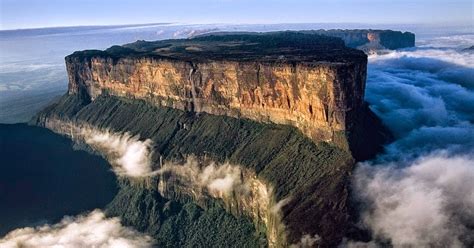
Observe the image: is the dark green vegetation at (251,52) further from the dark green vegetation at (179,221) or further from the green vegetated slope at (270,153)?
the dark green vegetation at (179,221)

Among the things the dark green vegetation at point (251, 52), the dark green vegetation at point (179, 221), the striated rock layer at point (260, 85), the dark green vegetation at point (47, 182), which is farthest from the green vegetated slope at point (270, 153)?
the dark green vegetation at point (251, 52)

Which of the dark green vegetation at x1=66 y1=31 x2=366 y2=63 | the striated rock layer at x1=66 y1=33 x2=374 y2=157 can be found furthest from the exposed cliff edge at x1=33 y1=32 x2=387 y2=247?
the dark green vegetation at x1=66 y1=31 x2=366 y2=63

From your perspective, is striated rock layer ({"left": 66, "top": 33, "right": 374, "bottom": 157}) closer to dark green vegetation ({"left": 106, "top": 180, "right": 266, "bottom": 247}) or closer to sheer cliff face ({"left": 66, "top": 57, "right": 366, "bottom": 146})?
sheer cliff face ({"left": 66, "top": 57, "right": 366, "bottom": 146})

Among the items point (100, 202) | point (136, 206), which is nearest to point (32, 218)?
point (100, 202)

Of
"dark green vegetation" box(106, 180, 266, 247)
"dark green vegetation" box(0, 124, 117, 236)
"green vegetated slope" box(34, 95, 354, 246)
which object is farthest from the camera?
"dark green vegetation" box(0, 124, 117, 236)

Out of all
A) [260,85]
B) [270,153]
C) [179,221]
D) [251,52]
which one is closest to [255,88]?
[260,85]

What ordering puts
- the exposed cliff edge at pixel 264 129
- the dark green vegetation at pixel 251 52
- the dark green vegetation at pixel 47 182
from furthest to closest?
the dark green vegetation at pixel 251 52
the dark green vegetation at pixel 47 182
the exposed cliff edge at pixel 264 129
